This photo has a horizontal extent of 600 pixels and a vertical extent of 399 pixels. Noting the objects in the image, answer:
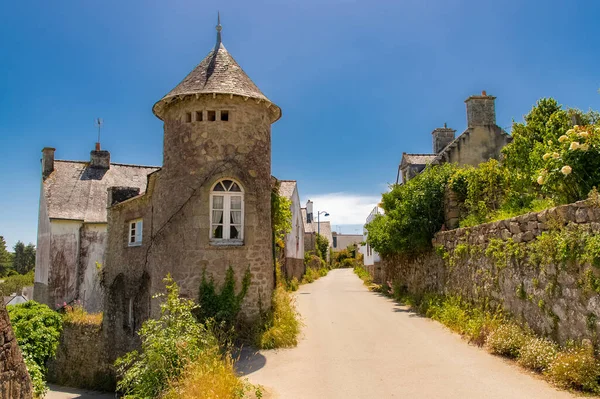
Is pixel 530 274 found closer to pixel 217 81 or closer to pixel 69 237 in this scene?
pixel 217 81

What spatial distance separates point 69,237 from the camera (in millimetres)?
A: 23375

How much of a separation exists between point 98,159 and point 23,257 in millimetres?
57998

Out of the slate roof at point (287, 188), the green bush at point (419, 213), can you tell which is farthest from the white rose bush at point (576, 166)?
the slate roof at point (287, 188)

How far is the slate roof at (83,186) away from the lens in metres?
23.7

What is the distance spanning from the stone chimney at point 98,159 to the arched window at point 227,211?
17.7 metres

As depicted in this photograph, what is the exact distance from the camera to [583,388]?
22.4 feet

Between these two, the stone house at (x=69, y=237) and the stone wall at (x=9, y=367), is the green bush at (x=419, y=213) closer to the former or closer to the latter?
the stone wall at (x=9, y=367)

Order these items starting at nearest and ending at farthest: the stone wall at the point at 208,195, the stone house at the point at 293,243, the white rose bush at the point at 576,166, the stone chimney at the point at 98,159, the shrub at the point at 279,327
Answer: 1. the white rose bush at the point at 576,166
2. the shrub at the point at 279,327
3. the stone wall at the point at 208,195
4. the stone chimney at the point at 98,159
5. the stone house at the point at 293,243

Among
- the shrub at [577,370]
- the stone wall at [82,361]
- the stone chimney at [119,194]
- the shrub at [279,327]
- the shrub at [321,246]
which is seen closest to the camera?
the shrub at [577,370]

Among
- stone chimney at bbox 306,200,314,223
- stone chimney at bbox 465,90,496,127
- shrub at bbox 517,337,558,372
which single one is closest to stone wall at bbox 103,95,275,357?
shrub at bbox 517,337,558,372

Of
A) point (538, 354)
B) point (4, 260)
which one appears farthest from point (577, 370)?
point (4, 260)

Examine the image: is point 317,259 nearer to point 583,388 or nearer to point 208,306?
point 208,306

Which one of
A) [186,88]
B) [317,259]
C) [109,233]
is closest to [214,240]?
[186,88]

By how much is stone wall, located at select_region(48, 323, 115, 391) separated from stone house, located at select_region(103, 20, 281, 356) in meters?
5.43
